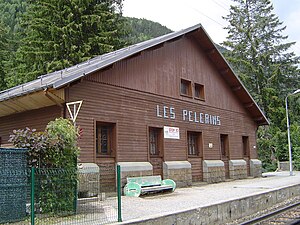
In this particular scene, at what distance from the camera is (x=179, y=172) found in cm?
1612

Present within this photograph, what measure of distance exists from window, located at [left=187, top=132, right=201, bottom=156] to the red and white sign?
1452 mm

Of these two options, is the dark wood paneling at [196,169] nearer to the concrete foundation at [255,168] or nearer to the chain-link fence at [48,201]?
the concrete foundation at [255,168]

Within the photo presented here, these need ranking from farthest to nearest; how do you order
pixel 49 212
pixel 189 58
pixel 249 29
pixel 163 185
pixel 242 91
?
pixel 249 29, pixel 242 91, pixel 189 58, pixel 163 185, pixel 49 212

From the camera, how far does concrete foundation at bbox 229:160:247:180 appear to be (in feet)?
66.9

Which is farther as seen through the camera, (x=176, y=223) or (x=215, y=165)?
(x=215, y=165)

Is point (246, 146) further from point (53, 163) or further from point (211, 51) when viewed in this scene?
point (53, 163)

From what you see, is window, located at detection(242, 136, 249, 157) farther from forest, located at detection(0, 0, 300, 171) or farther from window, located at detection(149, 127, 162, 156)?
forest, located at detection(0, 0, 300, 171)

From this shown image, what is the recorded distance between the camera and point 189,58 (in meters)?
18.4

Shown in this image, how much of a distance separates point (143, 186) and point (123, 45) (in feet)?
60.6

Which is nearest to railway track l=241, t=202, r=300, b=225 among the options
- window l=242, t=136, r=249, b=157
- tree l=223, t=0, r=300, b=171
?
window l=242, t=136, r=249, b=157

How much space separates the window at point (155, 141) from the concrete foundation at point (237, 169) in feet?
20.2

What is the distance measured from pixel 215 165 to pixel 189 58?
5.27 metres

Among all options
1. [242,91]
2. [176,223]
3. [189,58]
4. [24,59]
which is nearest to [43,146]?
[176,223]

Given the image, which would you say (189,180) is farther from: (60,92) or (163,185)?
(60,92)
